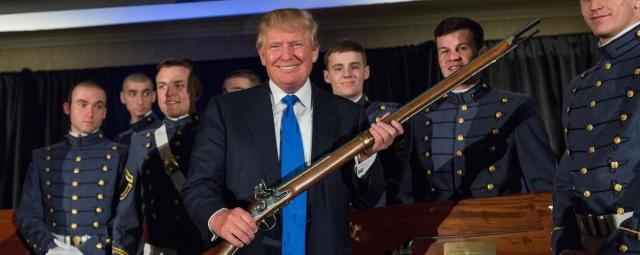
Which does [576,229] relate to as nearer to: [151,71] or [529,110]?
[529,110]

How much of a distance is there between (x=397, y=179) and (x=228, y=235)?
62.7 inches

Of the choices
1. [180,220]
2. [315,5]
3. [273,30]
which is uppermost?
[315,5]

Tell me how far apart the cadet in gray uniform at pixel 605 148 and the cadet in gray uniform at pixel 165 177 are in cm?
181

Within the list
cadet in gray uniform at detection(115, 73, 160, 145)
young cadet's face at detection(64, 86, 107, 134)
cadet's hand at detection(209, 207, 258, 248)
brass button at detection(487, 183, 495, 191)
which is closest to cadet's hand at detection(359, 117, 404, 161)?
cadet's hand at detection(209, 207, 258, 248)

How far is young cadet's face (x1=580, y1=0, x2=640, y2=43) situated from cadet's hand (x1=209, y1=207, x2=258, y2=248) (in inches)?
44.9

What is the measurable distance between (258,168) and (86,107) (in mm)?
2218

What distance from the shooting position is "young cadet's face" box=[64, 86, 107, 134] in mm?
4359

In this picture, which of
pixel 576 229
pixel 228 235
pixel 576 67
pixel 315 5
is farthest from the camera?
pixel 576 67

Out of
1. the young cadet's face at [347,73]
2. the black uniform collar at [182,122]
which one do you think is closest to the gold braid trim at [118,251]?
the black uniform collar at [182,122]

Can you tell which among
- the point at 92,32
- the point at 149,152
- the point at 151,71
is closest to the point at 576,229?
the point at 149,152

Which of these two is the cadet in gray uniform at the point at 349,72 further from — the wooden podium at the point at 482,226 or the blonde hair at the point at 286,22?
the blonde hair at the point at 286,22

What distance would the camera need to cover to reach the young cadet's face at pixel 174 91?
399cm

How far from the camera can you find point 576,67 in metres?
5.86

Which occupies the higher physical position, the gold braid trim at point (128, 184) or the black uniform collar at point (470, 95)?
the black uniform collar at point (470, 95)
